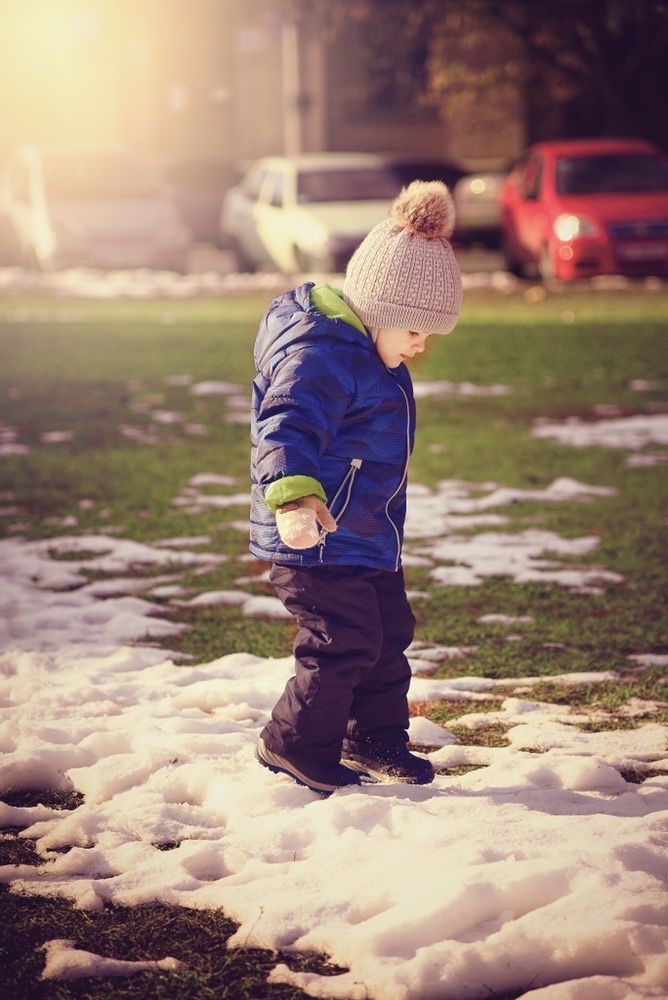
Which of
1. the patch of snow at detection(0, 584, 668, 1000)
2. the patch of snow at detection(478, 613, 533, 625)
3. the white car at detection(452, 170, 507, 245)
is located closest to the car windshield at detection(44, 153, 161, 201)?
the white car at detection(452, 170, 507, 245)

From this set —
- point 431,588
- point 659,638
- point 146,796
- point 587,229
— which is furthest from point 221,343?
point 146,796

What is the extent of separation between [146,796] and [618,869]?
4.12 ft

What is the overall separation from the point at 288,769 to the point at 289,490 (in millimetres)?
844

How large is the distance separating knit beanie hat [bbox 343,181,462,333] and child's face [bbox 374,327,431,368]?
4 cm

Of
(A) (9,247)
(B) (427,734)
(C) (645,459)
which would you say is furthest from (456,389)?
(A) (9,247)

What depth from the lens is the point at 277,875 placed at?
3.30 meters

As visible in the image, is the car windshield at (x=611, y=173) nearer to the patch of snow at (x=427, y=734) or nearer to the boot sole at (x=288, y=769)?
the patch of snow at (x=427, y=734)

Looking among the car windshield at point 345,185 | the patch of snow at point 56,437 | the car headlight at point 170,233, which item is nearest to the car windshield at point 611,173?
the car windshield at point 345,185

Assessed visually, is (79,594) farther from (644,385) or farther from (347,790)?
(644,385)

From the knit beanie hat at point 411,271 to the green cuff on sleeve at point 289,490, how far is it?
0.53m

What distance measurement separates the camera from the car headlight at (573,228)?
17.1 m

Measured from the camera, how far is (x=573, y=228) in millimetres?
17172

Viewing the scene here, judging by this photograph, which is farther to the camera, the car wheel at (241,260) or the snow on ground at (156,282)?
the car wheel at (241,260)

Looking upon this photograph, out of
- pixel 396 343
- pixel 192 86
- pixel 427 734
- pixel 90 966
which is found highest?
pixel 192 86
